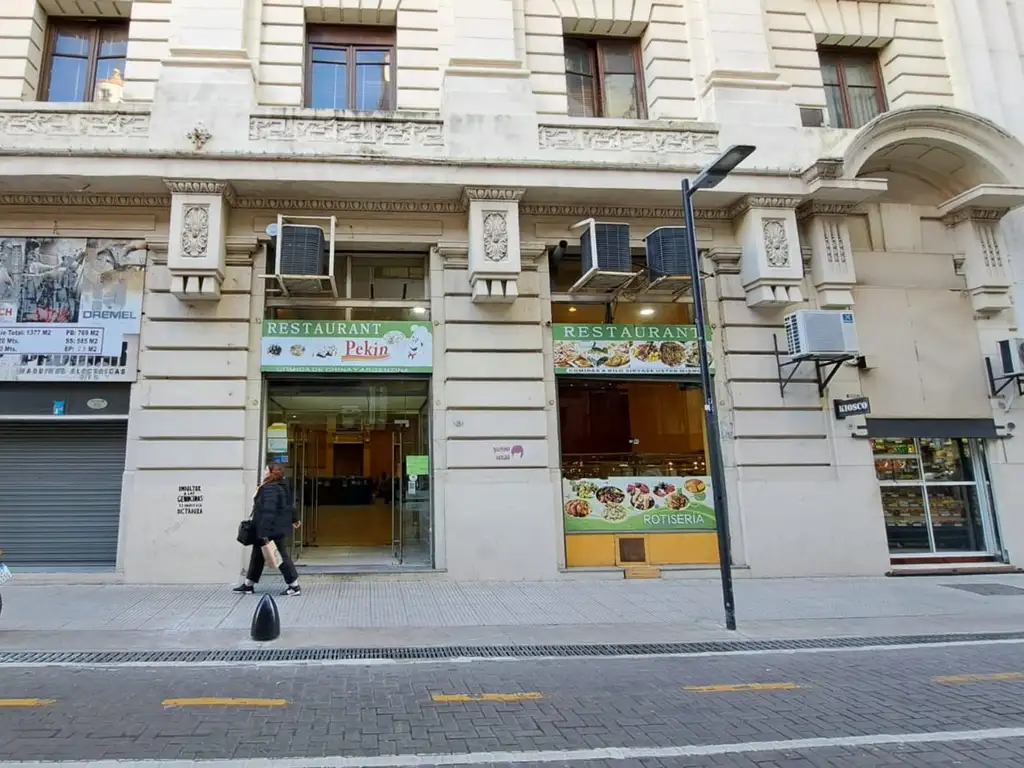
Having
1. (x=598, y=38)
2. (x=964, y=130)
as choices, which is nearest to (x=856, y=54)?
(x=964, y=130)

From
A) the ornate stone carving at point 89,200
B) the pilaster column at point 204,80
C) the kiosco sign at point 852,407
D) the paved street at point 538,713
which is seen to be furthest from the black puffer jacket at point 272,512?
the kiosco sign at point 852,407

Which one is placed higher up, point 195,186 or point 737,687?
point 195,186

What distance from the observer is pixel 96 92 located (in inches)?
476

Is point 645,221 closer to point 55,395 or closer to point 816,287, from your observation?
point 816,287

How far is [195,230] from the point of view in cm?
1079

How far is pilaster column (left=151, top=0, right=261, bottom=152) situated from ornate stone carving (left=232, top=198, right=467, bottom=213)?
3.51 ft

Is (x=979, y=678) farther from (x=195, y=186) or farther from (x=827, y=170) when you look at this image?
(x=195, y=186)

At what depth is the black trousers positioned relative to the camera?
940cm

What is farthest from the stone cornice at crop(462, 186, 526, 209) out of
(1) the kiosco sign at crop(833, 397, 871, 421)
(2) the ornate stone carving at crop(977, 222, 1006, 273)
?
(2) the ornate stone carving at crop(977, 222, 1006, 273)

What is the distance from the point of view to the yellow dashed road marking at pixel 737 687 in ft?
18.4

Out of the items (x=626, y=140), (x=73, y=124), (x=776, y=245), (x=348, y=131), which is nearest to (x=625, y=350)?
(x=776, y=245)

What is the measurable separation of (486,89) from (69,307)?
8.29 meters

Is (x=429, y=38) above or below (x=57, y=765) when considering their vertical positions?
above

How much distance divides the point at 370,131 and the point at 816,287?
29.4 ft
